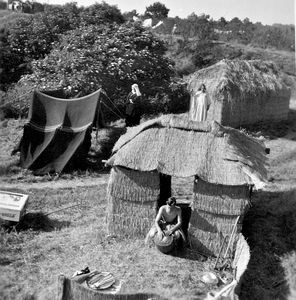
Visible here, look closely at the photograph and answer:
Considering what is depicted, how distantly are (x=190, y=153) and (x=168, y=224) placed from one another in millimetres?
1316

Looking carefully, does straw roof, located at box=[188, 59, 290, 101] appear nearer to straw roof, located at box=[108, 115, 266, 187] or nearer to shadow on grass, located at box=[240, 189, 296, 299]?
shadow on grass, located at box=[240, 189, 296, 299]

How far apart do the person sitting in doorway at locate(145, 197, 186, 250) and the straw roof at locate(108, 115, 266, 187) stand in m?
0.62

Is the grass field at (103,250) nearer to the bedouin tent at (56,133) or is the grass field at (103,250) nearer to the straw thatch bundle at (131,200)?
the straw thatch bundle at (131,200)

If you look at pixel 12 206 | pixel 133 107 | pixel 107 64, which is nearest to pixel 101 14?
pixel 107 64

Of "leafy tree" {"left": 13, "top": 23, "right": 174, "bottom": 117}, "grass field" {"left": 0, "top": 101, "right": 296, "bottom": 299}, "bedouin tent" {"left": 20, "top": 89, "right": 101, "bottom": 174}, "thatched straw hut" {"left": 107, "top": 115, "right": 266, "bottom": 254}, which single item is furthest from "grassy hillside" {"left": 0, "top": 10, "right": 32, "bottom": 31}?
"thatched straw hut" {"left": 107, "top": 115, "right": 266, "bottom": 254}

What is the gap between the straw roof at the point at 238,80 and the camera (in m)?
15.5

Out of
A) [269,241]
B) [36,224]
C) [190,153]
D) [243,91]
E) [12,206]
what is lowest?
[36,224]

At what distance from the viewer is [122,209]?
849 cm

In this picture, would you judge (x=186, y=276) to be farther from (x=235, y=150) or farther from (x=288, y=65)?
(x=288, y=65)

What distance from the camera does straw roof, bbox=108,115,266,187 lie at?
795 cm

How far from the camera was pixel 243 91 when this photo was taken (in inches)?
627

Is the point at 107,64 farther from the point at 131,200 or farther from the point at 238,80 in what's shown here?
the point at 131,200

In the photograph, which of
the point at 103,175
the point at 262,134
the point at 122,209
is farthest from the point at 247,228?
the point at 262,134

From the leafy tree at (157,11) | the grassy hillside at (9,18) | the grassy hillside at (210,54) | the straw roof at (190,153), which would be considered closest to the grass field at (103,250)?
the straw roof at (190,153)
